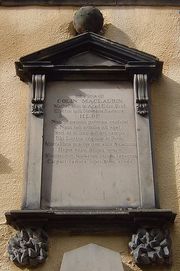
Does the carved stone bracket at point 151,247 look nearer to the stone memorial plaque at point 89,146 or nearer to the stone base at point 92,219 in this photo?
the stone base at point 92,219

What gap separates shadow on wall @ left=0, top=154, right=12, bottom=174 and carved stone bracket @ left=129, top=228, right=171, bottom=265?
1.50 m

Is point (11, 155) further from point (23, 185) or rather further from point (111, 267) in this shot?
point (111, 267)

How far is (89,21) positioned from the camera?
773cm

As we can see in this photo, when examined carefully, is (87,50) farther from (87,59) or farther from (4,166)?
(4,166)

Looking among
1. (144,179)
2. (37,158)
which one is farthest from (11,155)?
(144,179)

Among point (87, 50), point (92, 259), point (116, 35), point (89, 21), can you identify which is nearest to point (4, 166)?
point (92, 259)

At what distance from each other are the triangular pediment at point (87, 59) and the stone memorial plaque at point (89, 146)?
0.19 meters

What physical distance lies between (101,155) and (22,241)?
4.07ft

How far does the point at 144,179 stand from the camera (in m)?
6.55

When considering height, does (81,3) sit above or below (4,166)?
above

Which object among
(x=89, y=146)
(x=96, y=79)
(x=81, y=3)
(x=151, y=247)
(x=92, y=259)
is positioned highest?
(x=81, y=3)

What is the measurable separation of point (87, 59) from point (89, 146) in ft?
3.97

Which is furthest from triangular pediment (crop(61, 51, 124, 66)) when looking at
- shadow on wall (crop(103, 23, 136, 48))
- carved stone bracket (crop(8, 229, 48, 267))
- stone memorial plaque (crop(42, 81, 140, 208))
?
carved stone bracket (crop(8, 229, 48, 267))

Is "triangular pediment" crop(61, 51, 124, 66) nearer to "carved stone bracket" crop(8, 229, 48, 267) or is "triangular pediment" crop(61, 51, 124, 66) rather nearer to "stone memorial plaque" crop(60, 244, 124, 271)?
"carved stone bracket" crop(8, 229, 48, 267)
